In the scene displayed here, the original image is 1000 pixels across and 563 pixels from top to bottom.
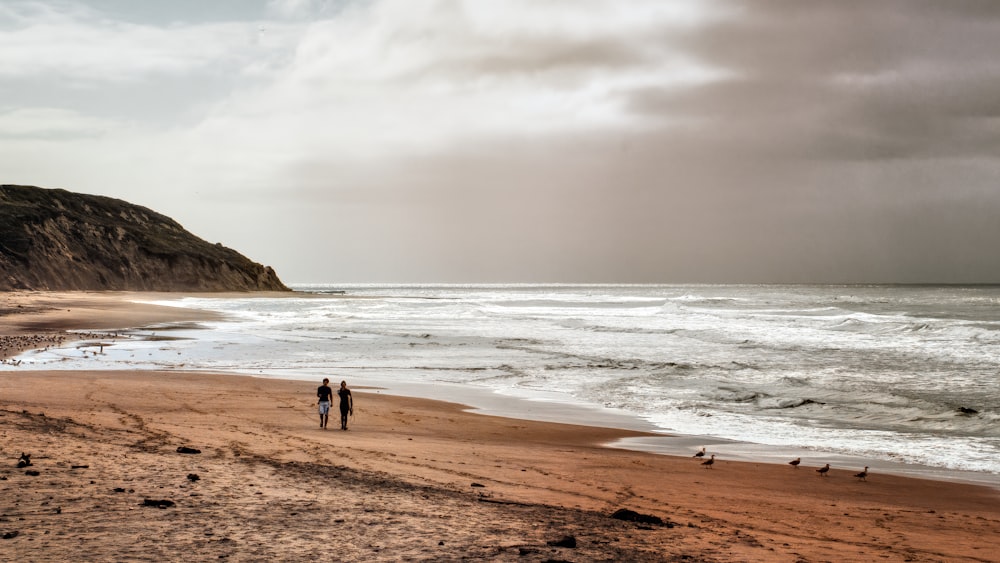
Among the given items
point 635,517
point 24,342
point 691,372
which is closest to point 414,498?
point 635,517

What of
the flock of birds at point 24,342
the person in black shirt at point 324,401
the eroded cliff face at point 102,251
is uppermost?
the eroded cliff face at point 102,251

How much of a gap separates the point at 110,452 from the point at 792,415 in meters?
15.8

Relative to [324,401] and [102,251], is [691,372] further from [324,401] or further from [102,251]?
[102,251]

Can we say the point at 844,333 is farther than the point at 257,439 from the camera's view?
Yes

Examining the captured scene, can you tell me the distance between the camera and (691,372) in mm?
27641

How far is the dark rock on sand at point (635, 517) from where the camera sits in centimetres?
898

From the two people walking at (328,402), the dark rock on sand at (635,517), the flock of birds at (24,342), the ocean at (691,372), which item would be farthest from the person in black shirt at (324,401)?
the flock of birds at (24,342)

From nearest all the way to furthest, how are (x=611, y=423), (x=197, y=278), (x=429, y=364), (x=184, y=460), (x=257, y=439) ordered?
(x=184, y=460) < (x=257, y=439) < (x=611, y=423) < (x=429, y=364) < (x=197, y=278)

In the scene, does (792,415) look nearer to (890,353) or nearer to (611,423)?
(611,423)

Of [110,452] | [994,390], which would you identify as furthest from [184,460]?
[994,390]

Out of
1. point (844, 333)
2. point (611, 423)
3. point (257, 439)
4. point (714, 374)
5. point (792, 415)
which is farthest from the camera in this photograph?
point (844, 333)

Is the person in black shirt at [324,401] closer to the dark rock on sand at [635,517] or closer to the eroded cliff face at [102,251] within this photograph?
the dark rock on sand at [635,517]

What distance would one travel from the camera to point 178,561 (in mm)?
6633

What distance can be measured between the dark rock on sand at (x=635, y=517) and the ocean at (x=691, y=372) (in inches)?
237
